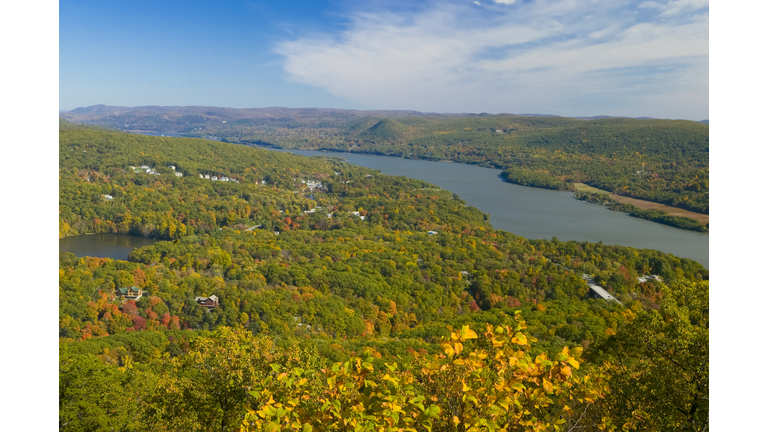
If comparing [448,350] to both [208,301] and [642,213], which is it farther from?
[642,213]

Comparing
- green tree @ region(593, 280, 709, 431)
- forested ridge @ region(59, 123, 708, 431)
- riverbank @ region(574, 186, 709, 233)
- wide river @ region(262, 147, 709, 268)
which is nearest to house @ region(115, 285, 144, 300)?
forested ridge @ region(59, 123, 708, 431)

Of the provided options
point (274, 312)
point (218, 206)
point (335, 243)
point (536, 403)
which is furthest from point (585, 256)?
point (218, 206)

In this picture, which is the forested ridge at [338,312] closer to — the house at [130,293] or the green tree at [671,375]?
the green tree at [671,375]

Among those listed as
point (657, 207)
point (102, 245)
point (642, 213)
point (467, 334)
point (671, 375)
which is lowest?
point (102, 245)

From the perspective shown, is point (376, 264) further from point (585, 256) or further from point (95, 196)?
point (95, 196)

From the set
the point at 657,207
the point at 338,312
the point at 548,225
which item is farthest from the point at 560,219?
the point at 338,312

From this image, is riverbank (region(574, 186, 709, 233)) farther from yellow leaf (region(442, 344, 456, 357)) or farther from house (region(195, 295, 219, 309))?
yellow leaf (region(442, 344, 456, 357))
